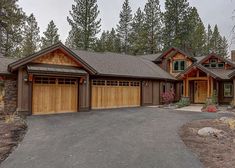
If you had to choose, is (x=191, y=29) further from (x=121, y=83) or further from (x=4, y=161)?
(x=4, y=161)

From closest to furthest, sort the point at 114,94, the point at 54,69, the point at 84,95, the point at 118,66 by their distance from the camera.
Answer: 1. the point at 54,69
2. the point at 84,95
3. the point at 114,94
4. the point at 118,66

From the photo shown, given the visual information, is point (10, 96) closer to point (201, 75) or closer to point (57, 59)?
point (57, 59)

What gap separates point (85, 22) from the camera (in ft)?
117

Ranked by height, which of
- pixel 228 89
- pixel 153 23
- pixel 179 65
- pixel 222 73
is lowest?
pixel 228 89

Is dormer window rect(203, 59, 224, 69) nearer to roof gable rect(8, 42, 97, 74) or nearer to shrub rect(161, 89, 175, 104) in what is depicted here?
shrub rect(161, 89, 175, 104)

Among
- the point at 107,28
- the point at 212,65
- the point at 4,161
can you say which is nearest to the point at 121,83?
the point at 212,65

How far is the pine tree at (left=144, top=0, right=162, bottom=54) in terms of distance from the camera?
40.8 meters

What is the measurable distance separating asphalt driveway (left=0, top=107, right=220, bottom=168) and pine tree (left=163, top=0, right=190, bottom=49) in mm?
31306

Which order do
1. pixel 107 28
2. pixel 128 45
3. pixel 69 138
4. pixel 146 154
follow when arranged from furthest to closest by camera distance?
1. pixel 107 28
2. pixel 128 45
3. pixel 69 138
4. pixel 146 154

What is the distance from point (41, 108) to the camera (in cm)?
1466

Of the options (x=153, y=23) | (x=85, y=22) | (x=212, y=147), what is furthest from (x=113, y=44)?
(x=212, y=147)

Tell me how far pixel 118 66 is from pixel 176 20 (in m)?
22.5

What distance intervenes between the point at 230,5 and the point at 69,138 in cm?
678

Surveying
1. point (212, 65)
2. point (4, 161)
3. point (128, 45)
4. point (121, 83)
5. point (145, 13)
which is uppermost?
point (145, 13)
